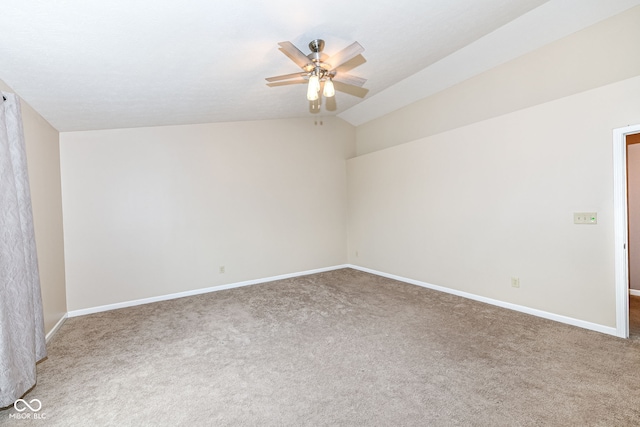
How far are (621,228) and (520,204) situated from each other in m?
0.88

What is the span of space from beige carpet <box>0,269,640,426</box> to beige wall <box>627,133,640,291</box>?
188 centimetres

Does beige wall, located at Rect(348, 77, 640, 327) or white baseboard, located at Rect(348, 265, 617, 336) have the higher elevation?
beige wall, located at Rect(348, 77, 640, 327)

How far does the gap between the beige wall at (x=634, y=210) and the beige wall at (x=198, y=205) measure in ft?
13.7

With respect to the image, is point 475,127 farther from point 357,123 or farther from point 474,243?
point 357,123

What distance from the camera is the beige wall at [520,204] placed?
113 inches

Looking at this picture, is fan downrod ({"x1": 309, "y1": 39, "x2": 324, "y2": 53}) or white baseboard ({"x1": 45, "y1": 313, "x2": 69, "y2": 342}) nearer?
fan downrod ({"x1": 309, "y1": 39, "x2": 324, "y2": 53})

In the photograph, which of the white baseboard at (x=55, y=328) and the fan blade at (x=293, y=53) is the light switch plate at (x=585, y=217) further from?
the white baseboard at (x=55, y=328)

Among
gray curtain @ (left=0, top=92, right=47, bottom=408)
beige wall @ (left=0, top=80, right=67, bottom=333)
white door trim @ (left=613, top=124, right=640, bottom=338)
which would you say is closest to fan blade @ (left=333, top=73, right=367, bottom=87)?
white door trim @ (left=613, top=124, right=640, bottom=338)

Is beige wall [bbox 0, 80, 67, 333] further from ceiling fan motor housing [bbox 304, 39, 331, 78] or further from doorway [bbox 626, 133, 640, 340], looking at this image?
doorway [bbox 626, 133, 640, 340]

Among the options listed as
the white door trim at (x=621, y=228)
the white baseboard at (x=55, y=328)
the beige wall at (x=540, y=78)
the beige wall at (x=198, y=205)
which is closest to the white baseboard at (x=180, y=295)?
the beige wall at (x=198, y=205)

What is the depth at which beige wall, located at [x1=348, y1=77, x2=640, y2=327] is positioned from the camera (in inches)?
113

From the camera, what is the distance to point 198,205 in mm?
4742

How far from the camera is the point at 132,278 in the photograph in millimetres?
4309

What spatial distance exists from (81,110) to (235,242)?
2653 mm
